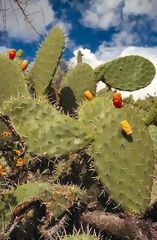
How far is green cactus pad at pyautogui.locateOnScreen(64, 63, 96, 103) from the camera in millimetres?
4230

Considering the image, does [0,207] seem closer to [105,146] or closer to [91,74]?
[105,146]

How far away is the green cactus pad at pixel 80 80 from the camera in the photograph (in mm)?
4230

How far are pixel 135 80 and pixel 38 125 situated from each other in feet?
5.07

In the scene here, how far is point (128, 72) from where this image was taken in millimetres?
4207

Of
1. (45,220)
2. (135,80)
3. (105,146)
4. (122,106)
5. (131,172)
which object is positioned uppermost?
(135,80)

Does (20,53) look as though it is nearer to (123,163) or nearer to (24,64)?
(24,64)

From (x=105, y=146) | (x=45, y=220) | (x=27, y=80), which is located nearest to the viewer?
(x=105, y=146)

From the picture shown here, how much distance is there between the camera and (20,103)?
297cm

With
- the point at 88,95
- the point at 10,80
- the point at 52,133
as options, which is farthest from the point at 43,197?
the point at 10,80

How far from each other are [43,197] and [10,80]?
1491 mm

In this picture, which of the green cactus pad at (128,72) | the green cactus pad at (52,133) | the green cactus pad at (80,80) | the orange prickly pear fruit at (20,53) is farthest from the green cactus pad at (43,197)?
the orange prickly pear fruit at (20,53)

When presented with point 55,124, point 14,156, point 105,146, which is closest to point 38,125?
point 55,124

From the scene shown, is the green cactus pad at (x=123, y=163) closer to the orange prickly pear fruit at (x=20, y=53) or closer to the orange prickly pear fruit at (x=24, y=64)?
the orange prickly pear fruit at (x=24, y=64)

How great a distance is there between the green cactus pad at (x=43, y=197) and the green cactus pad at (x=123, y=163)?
0.24 m
